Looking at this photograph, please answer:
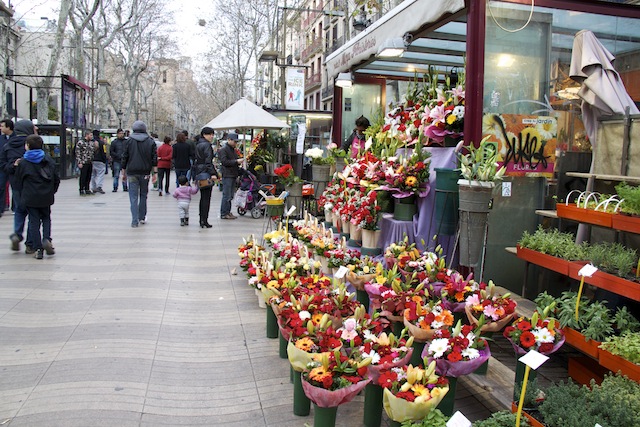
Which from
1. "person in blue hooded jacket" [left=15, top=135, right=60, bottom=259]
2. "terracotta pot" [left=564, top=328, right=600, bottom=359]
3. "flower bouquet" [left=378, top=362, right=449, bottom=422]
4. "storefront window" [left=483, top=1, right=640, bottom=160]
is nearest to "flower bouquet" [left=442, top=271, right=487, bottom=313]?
"terracotta pot" [left=564, top=328, right=600, bottom=359]

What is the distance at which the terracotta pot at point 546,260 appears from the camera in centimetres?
373

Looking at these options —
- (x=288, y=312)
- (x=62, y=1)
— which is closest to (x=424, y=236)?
(x=288, y=312)

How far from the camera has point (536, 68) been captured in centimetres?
523

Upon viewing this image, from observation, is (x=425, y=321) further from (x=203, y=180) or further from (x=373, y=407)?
(x=203, y=180)

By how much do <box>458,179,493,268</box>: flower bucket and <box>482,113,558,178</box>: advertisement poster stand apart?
810 millimetres

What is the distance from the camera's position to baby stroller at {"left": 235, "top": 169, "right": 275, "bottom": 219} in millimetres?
11930

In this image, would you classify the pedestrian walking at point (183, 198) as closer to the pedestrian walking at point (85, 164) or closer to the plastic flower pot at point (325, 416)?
the pedestrian walking at point (85, 164)

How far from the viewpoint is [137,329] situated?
4730 mm

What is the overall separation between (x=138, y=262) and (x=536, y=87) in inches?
212

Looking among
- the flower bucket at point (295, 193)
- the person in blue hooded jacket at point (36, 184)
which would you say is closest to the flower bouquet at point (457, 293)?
the flower bucket at point (295, 193)

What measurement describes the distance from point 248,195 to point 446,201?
7.82m

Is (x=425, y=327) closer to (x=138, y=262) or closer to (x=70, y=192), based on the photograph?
(x=138, y=262)

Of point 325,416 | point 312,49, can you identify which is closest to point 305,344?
point 325,416

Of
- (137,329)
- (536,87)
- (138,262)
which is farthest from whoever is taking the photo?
(138,262)
